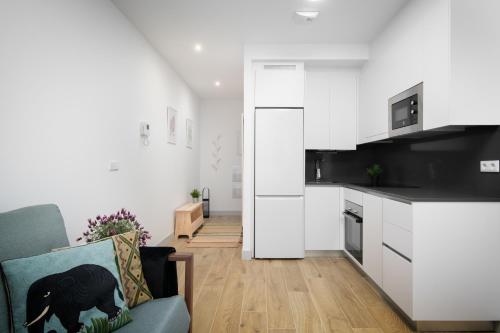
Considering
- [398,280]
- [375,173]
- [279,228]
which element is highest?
[375,173]

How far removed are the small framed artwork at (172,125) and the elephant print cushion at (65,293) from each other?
118 inches

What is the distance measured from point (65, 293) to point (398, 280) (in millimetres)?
2133

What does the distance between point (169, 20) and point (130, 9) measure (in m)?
0.37

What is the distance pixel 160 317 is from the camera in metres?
1.30

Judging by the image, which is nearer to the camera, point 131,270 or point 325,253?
point 131,270

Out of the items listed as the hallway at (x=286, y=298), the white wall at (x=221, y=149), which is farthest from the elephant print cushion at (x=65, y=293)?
the white wall at (x=221, y=149)

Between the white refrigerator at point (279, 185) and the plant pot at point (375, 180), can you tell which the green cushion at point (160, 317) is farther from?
the plant pot at point (375, 180)

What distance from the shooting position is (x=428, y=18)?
2.16 meters

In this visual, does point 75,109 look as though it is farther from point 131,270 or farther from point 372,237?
point 372,237

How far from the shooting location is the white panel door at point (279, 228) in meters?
3.40

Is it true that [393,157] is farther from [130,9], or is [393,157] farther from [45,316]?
[45,316]

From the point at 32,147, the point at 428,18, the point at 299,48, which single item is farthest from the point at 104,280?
the point at 299,48

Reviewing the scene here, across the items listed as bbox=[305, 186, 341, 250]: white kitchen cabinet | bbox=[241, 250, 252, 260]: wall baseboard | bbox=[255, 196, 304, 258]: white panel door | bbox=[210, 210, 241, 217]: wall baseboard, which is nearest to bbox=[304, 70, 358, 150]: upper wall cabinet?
bbox=[305, 186, 341, 250]: white kitchen cabinet

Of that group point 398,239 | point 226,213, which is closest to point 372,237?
point 398,239
